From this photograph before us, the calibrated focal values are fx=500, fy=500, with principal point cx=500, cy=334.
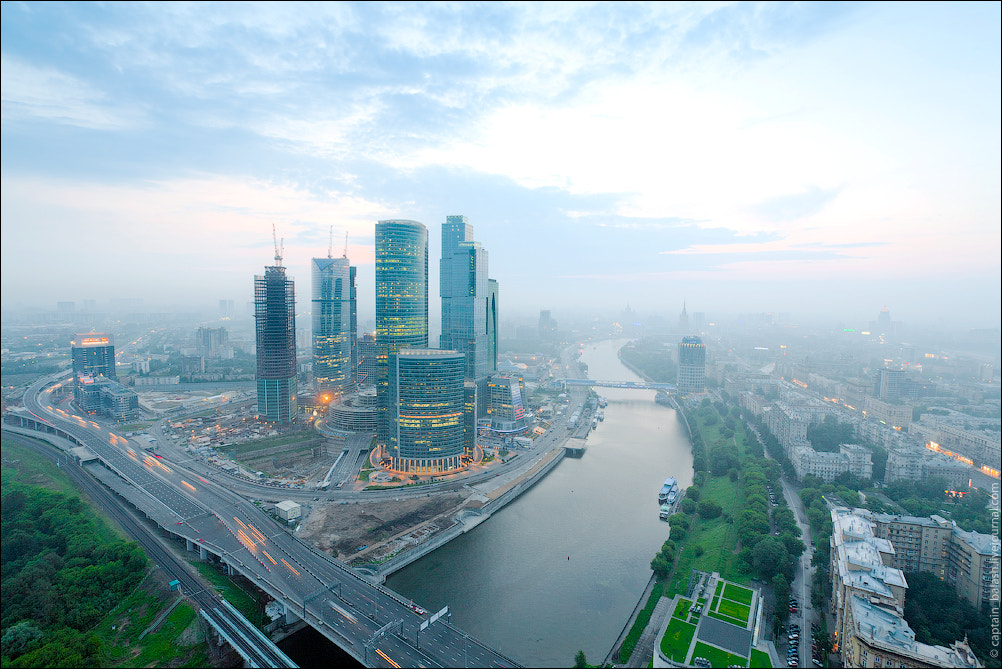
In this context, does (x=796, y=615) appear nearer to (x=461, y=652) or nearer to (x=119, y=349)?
(x=461, y=652)

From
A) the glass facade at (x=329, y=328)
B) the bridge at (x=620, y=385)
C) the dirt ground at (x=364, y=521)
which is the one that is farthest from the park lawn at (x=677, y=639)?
the bridge at (x=620, y=385)

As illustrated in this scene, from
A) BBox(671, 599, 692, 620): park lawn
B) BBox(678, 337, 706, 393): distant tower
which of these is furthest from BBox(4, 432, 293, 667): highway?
BBox(678, 337, 706, 393): distant tower

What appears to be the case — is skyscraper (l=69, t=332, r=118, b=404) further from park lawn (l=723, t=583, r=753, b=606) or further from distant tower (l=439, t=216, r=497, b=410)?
park lawn (l=723, t=583, r=753, b=606)

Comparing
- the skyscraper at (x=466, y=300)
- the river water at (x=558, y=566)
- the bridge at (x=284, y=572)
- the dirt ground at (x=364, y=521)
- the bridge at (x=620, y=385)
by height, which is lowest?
the river water at (x=558, y=566)

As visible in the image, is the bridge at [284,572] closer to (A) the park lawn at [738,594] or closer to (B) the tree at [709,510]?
(A) the park lawn at [738,594]

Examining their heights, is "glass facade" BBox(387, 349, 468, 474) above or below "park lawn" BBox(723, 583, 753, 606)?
above

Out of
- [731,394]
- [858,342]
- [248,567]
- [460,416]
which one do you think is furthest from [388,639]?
[858,342]
